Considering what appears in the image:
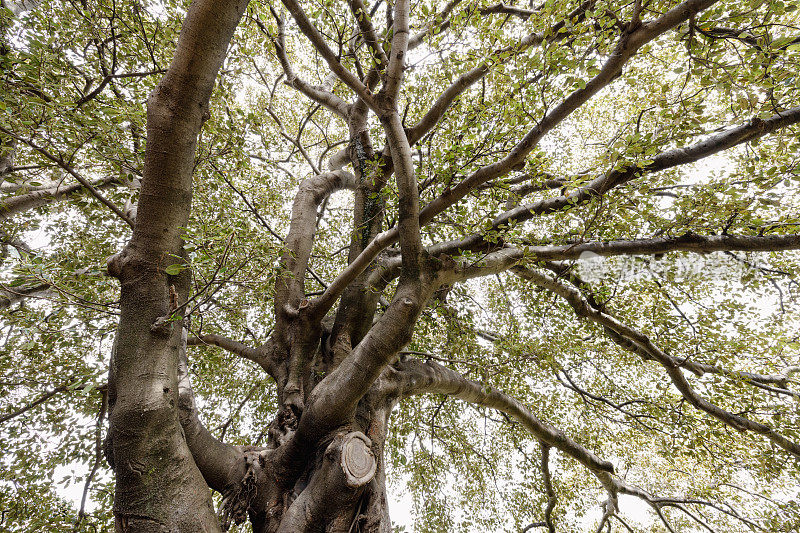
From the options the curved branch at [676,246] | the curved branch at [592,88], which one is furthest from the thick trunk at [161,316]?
the curved branch at [676,246]

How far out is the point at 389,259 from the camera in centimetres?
455

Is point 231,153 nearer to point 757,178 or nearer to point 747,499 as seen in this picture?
point 757,178

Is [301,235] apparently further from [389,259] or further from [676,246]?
[676,246]

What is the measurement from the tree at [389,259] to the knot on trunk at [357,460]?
24 millimetres

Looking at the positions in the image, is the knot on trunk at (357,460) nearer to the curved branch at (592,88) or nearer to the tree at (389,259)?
the tree at (389,259)

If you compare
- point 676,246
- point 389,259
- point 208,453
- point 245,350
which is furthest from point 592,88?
point 245,350

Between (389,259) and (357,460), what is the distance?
2514 millimetres

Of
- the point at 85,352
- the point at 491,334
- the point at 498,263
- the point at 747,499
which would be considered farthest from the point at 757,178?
the point at 85,352

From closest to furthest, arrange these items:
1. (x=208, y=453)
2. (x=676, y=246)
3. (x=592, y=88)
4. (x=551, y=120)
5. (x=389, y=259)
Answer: (x=592, y=88), (x=551, y=120), (x=208, y=453), (x=676, y=246), (x=389, y=259)

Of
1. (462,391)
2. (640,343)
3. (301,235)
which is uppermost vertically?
(640,343)

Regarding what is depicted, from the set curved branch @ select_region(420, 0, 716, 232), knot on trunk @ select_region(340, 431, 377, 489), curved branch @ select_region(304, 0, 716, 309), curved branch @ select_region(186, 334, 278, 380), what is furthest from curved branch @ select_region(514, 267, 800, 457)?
curved branch @ select_region(186, 334, 278, 380)

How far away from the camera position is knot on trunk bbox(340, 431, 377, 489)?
2.62 meters

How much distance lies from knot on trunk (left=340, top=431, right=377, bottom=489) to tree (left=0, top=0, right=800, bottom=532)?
24mm

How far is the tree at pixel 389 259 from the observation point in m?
2.29
